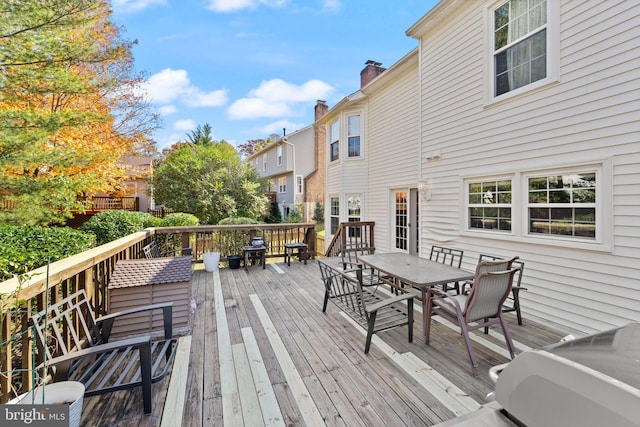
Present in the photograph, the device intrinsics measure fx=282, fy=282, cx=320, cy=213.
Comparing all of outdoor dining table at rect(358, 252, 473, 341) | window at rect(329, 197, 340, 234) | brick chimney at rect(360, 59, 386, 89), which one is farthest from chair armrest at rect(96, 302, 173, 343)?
brick chimney at rect(360, 59, 386, 89)

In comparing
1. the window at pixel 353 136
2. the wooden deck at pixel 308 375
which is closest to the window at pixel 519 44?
the wooden deck at pixel 308 375

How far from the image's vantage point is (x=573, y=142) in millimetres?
3568

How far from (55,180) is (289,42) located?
8.65 metres

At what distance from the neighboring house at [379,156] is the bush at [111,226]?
20.7 ft

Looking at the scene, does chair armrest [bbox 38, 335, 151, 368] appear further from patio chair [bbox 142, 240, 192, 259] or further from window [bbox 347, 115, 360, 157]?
window [bbox 347, 115, 360, 157]

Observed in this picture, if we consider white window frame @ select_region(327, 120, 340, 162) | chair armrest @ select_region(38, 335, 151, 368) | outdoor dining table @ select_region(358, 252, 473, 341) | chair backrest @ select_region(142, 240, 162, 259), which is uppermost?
white window frame @ select_region(327, 120, 340, 162)

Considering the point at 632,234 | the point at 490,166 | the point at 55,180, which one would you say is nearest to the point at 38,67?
the point at 55,180

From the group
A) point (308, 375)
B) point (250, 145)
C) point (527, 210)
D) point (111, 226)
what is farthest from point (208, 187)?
point (250, 145)

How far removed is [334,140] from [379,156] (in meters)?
2.36

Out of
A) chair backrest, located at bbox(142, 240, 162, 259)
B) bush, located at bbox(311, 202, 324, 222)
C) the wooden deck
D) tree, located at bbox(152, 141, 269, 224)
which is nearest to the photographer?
the wooden deck

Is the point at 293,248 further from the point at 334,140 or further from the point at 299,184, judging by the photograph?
the point at 299,184

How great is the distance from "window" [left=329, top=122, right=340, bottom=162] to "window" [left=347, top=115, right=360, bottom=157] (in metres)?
0.50

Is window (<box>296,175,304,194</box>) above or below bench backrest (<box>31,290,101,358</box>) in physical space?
above

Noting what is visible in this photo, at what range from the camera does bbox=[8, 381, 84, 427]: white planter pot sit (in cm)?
161
